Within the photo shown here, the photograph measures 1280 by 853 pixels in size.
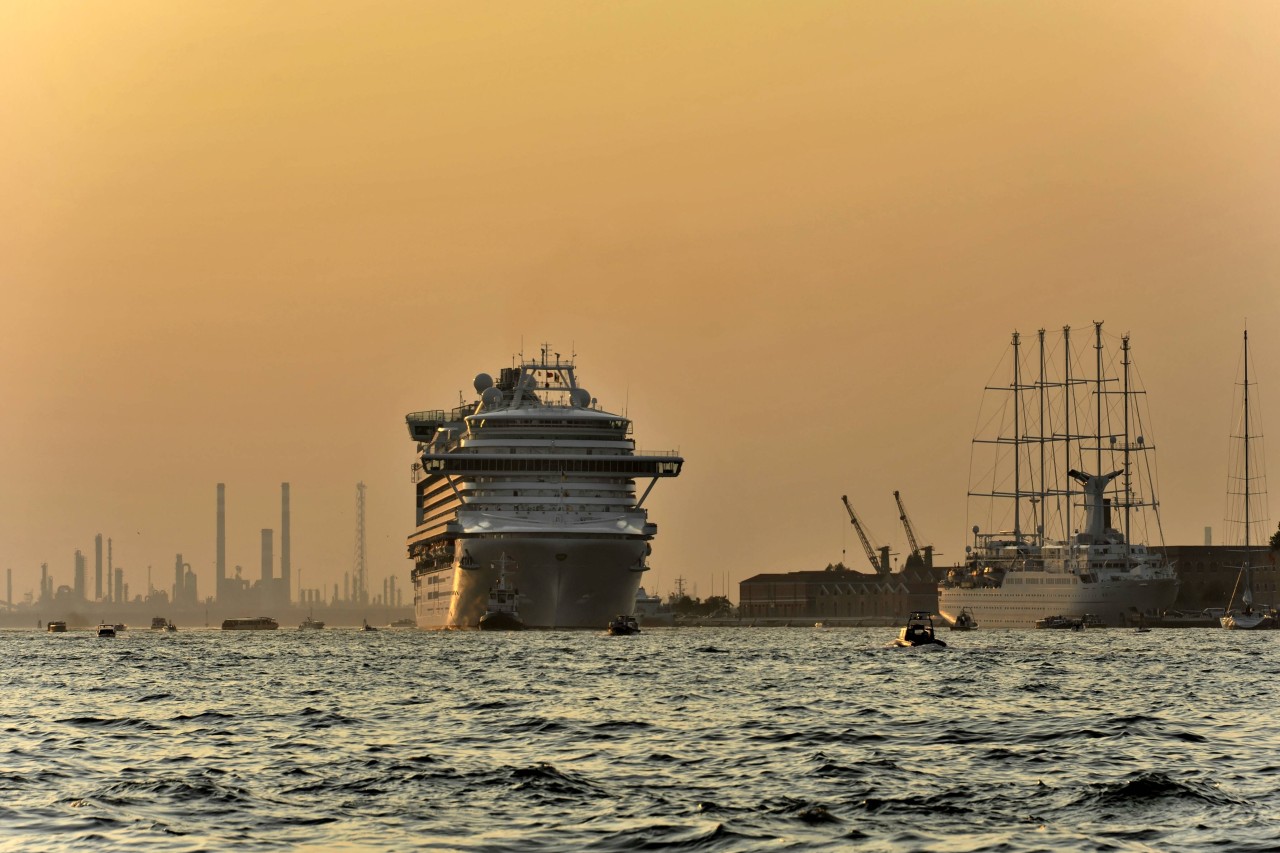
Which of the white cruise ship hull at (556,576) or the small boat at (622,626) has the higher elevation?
the white cruise ship hull at (556,576)

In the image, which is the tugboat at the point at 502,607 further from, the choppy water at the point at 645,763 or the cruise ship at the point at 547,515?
the choppy water at the point at 645,763

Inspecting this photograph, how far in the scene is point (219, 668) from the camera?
103812 millimetres

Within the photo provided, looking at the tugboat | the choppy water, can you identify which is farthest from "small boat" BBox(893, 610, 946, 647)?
the choppy water

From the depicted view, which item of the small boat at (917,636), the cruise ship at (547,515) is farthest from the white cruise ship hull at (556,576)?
the small boat at (917,636)

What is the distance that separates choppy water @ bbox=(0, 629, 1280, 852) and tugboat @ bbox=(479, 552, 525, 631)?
80663mm

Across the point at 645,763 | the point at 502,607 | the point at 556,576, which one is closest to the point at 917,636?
the point at 556,576

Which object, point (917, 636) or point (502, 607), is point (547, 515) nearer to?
point (502, 607)

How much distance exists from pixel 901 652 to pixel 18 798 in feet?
299

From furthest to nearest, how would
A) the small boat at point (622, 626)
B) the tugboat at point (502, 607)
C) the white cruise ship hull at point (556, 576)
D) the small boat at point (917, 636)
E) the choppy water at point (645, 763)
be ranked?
the white cruise ship hull at point (556, 576) → the tugboat at point (502, 607) → the small boat at point (622, 626) → the small boat at point (917, 636) → the choppy water at point (645, 763)

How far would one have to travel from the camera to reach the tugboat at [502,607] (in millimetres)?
167500

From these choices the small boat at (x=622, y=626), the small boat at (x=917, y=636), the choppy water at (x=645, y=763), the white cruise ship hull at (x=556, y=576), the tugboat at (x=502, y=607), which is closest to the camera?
the choppy water at (x=645, y=763)

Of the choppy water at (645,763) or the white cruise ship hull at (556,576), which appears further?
the white cruise ship hull at (556,576)

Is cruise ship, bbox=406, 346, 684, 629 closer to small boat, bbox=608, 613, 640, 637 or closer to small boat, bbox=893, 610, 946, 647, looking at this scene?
small boat, bbox=608, 613, 640, 637

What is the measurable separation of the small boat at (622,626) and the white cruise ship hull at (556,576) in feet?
9.45
